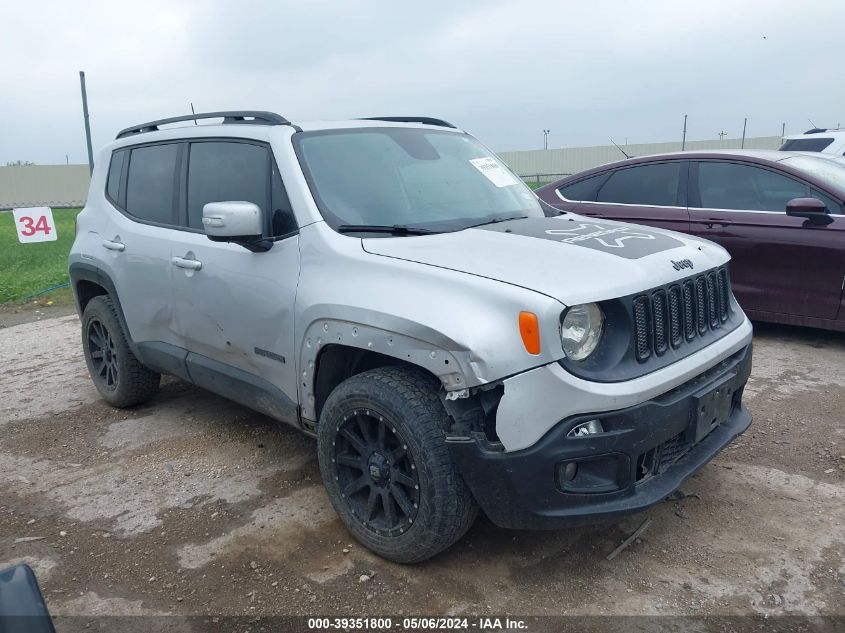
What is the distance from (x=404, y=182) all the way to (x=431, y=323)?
3.89ft

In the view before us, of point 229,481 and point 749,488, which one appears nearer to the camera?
point 749,488

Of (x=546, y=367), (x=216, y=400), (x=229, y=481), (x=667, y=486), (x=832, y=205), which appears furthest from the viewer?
(x=832, y=205)

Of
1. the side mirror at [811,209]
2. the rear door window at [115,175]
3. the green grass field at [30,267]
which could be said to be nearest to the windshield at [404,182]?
the rear door window at [115,175]

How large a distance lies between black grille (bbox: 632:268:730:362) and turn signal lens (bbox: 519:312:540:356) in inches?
18.2

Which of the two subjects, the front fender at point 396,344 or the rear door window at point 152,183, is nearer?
the front fender at point 396,344

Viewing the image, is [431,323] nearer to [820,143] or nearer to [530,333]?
[530,333]

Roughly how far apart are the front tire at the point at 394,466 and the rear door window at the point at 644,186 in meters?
4.47

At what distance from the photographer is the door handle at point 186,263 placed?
12.7ft

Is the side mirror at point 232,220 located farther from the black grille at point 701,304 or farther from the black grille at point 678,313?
the black grille at point 701,304

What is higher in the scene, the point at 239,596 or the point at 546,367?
the point at 546,367

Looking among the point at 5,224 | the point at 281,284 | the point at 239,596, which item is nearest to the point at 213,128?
the point at 281,284

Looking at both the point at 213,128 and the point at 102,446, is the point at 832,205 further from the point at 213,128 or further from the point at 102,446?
the point at 102,446

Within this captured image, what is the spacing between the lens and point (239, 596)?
9.49 feet

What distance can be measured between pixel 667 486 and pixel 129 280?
3.35 meters
